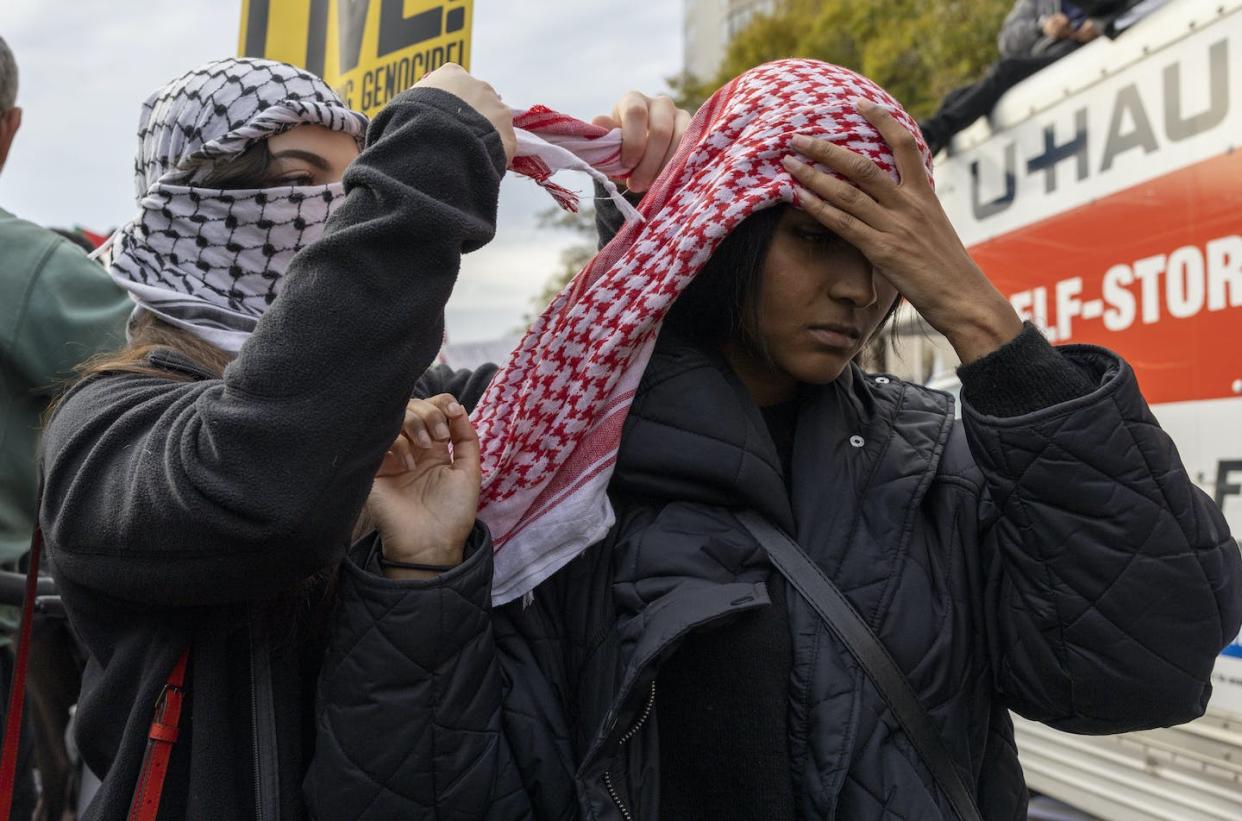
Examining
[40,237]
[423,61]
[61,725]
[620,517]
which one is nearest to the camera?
[620,517]

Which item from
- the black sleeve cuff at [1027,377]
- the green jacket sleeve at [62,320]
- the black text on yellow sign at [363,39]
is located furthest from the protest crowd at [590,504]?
the black text on yellow sign at [363,39]

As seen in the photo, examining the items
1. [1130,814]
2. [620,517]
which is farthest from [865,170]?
[1130,814]

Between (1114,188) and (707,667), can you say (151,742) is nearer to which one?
(707,667)

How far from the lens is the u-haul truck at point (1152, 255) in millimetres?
A: 2902

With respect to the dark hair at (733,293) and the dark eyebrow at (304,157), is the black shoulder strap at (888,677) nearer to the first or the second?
the dark hair at (733,293)

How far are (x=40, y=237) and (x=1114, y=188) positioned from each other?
2890 mm

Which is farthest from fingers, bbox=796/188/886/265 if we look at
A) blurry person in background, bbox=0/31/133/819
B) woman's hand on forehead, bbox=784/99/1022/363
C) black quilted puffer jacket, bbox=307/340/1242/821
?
blurry person in background, bbox=0/31/133/819

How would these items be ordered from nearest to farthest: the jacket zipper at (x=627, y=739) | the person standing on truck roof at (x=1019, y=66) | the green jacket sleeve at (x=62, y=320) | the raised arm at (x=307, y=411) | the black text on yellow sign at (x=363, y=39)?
1. the raised arm at (x=307, y=411)
2. the jacket zipper at (x=627, y=739)
3. the green jacket sleeve at (x=62, y=320)
4. the black text on yellow sign at (x=363, y=39)
5. the person standing on truck roof at (x=1019, y=66)

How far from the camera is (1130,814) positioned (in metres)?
3.36

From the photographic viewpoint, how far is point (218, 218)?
1.62m

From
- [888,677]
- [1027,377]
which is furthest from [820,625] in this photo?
[1027,377]

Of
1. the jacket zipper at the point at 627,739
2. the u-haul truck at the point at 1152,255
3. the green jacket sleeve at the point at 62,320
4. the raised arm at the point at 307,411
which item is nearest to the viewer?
the raised arm at the point at 307,411

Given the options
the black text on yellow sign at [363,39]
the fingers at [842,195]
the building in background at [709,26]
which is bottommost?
the fingers at [842,195]

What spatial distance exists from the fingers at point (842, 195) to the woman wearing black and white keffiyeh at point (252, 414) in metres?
0.41
